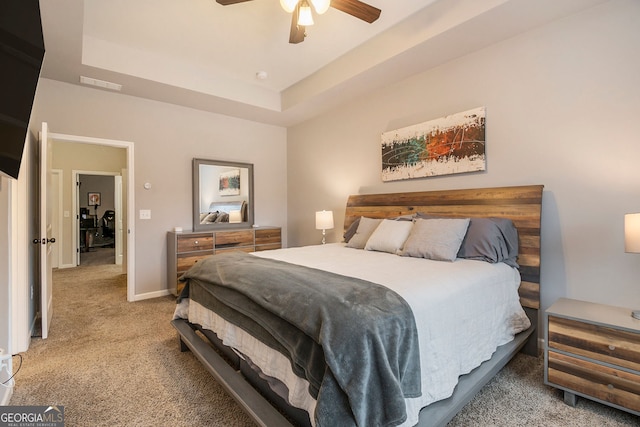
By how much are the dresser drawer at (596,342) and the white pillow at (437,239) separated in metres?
0.76

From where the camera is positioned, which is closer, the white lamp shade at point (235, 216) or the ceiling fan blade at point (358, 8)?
the ceiling fan blade at point (358, 8)

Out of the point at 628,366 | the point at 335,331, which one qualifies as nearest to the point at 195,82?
the point at 335,331

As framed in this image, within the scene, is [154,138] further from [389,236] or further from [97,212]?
[97,212]

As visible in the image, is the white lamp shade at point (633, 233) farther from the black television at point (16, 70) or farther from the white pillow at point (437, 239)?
the black television at point (16, 70)

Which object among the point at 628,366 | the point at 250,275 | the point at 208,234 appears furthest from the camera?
the point at 208,234

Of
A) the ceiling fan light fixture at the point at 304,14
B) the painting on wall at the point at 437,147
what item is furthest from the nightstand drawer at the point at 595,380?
the ceiling fan light fixture at the point at 304,14

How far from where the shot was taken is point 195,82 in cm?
377

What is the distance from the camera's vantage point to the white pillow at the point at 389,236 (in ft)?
9.28

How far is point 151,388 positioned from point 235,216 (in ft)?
9.96

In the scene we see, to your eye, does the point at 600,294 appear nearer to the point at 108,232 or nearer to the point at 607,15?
the point at 607,15

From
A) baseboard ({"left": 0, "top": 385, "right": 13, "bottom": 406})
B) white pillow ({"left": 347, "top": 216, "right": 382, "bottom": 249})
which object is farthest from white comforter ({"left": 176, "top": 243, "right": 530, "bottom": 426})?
baseboard ({"left": 0, "top": 385, "right": 13, "bottom": 406})

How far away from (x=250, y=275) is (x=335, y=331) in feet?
2.74

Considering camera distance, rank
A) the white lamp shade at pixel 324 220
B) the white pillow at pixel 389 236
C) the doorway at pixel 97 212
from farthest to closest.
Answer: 1. the doorway at pixel 97 212
2. the white lamp shade at pixel 324 220
3. the white pillow at pixel 389 236

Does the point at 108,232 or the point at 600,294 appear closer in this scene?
the point at 600,294
